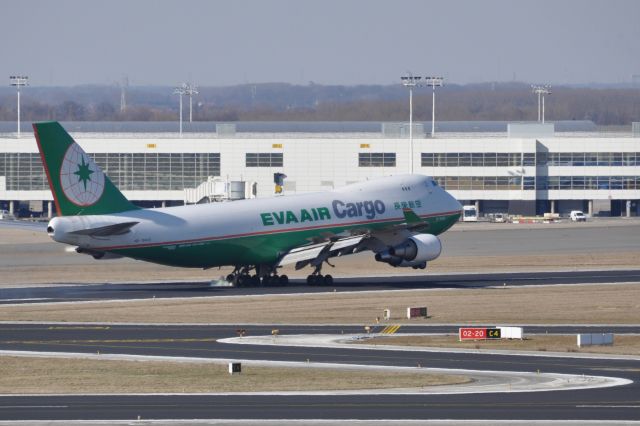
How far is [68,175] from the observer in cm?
6888

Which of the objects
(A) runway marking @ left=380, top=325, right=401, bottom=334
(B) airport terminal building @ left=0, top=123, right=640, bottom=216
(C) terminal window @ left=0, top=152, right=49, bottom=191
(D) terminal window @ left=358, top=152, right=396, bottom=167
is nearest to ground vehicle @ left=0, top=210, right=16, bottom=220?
(C) terminal window @ left=0, top=152, right=49, bottom=191

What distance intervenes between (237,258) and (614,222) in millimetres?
83653

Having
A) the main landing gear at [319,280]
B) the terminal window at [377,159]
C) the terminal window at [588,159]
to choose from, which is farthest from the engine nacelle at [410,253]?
the terminal window at [588,159]

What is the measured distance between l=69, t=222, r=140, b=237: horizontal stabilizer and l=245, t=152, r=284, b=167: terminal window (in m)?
97.0

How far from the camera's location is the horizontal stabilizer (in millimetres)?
68562

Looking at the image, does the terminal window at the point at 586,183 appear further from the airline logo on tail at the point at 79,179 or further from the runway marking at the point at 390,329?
the runway marking at the point at 390,329

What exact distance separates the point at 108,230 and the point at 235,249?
28.7 ft

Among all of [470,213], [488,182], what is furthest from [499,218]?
[488,182]

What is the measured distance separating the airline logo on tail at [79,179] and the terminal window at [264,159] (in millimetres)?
97058

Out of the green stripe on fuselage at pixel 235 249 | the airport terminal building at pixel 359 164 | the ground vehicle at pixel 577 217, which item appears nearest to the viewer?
the green stripe on fuselage at pixel 235 249

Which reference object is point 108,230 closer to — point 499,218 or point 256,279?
point 256,279

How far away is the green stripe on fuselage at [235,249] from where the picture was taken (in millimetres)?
71812

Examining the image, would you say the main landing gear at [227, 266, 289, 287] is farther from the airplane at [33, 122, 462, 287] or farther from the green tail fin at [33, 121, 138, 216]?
the green tail fin at [33, 121, 138, 216]

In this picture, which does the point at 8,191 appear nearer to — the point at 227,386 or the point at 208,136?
the point at 208,136
